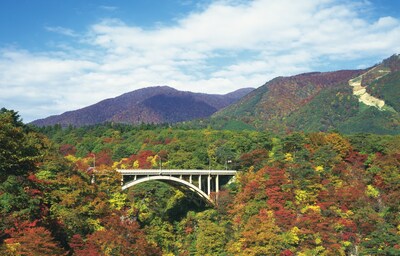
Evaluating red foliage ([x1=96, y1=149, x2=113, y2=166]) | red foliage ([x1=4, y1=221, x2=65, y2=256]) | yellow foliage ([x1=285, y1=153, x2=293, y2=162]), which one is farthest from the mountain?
red foliage ([x1=4, y1=221, x2=65, y2=256])

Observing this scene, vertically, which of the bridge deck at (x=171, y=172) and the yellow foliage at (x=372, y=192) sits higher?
the bridge deck at (x=171, y=172)

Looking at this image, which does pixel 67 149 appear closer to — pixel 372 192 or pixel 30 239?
pixel 372 192

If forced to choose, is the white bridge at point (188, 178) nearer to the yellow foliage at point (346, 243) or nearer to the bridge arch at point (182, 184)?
the bridge arch at point (182, 184)

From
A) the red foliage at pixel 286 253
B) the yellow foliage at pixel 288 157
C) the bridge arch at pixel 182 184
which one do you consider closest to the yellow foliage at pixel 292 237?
the red foliage at pixel 286 253

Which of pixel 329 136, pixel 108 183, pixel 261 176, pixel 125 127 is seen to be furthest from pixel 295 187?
pixel 125 127

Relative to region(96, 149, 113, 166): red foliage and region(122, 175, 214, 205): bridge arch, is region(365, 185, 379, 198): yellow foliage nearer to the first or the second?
region(122, 175, 214, 205): bridge arch

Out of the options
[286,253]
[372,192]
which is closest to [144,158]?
[372,192]
